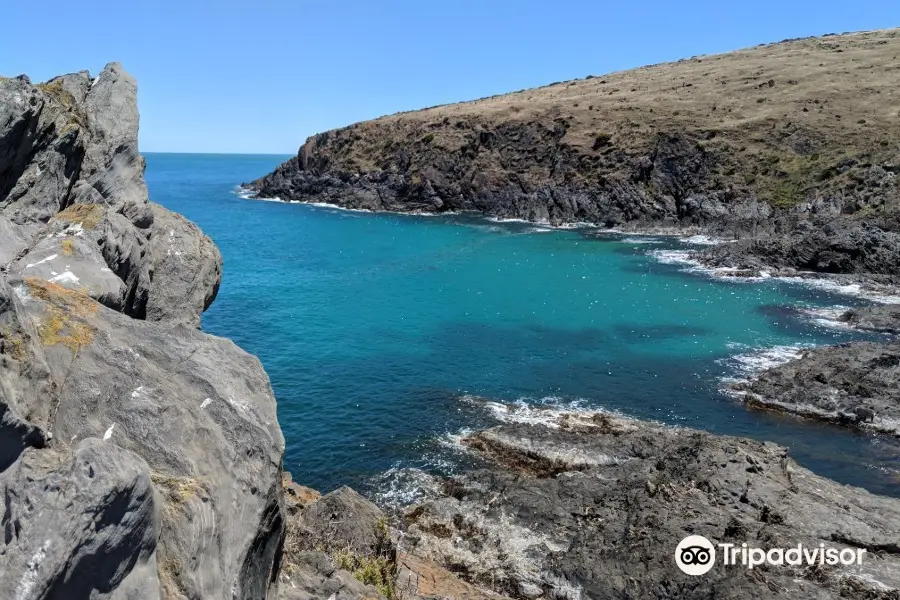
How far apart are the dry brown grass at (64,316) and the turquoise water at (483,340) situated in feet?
66.1

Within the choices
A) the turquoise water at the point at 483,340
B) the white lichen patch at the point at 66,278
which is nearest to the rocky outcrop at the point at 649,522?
the turquoise water at the point at 483,340

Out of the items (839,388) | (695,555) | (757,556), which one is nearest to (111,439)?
(695,555)

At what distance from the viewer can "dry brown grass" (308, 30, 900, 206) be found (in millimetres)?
99794

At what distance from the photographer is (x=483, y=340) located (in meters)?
50.8

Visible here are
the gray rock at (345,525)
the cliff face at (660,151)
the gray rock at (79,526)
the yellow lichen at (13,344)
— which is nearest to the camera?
the gray rock at (79,526)

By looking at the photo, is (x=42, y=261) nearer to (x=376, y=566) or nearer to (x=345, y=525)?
(x=376, y=566)

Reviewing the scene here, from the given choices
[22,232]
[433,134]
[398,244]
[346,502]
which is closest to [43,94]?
[22,232]

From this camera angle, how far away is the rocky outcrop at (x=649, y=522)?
1997 centimetres

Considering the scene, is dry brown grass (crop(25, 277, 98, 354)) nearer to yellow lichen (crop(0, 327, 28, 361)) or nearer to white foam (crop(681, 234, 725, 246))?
yellow lichen (crop(0, 327, 28, 361))

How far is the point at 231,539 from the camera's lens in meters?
10.1

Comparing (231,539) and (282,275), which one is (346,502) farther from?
(282,275)

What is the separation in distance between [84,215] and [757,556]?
79.8 feet

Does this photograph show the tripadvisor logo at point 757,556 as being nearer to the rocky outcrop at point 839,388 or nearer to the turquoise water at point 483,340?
the turquoise water at point 483,340

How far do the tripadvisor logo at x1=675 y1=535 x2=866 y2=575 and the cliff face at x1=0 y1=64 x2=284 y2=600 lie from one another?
15.0m
